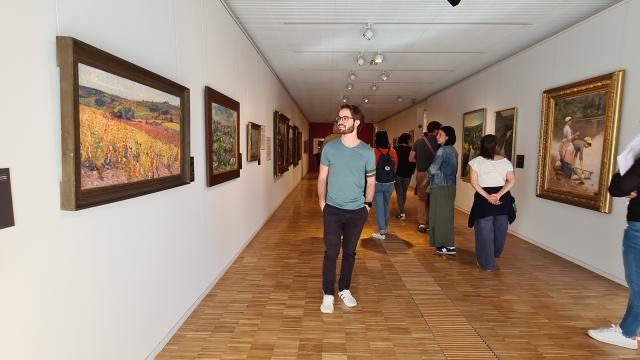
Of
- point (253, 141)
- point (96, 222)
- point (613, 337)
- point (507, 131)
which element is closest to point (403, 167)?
point (507, 131)

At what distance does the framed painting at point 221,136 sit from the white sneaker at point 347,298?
1.61m

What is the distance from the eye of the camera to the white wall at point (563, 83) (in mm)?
3658

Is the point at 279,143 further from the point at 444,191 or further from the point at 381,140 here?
the point at 444,191

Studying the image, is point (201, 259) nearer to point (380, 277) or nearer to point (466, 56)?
point (380, 277)

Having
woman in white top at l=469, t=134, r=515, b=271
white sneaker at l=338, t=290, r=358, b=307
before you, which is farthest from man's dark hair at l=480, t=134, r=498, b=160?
white sneaker at l=338, t=290, r=358, b=307

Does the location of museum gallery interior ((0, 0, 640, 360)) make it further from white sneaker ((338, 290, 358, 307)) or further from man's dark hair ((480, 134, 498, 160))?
man's dark hair ((480, 134, 498, 160))

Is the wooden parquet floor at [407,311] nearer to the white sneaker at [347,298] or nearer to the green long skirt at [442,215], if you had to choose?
the white sneaker at [347,298]

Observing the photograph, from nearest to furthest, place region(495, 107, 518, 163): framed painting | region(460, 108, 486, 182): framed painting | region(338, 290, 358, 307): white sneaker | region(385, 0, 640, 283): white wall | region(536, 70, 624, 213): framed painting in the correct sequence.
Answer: region(338, 290, 358, 307): white sneaker
region(385, 0, 640, 283): white wall
region(536, 70, 624, 213): framed painting
region(495, 107, 518, 163): framed painting
region(460, 108, 486, 182): framed painting

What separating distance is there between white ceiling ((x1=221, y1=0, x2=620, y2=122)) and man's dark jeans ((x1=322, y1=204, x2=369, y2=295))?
240cm

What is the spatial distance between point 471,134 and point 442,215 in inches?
139

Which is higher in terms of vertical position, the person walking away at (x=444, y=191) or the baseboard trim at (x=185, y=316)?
the person walking away at (x=444, y=191)

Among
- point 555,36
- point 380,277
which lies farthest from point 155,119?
point 555,36

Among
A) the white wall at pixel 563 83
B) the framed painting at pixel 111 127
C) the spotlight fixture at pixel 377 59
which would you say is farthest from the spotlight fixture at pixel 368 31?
the framed painting at pixel 111 127

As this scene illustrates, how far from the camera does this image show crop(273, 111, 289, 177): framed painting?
288 inches
